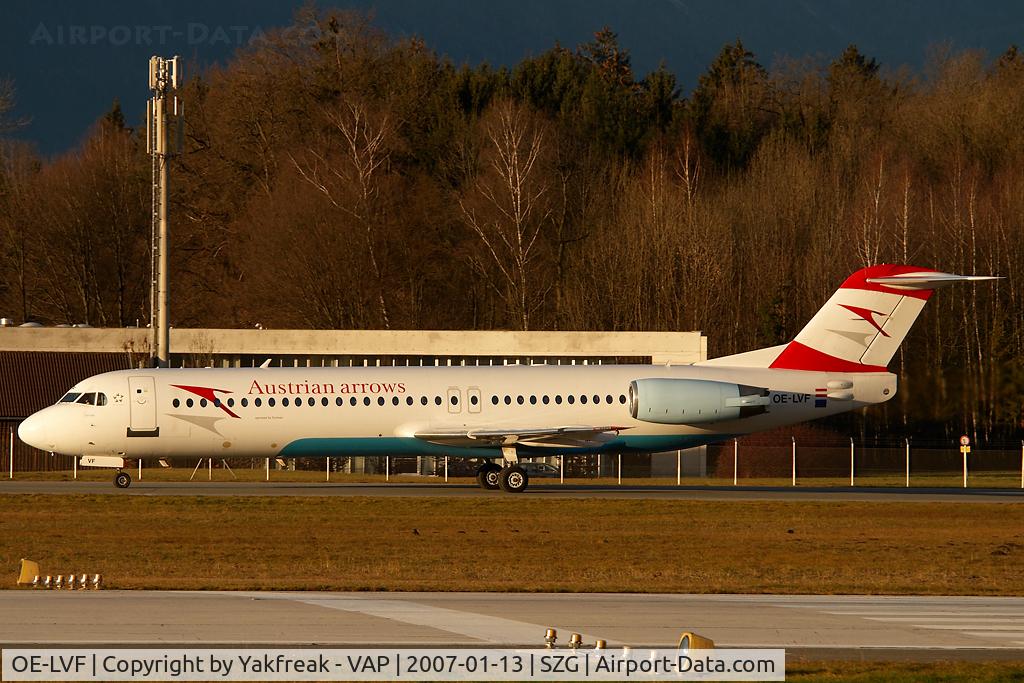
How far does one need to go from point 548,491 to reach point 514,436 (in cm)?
234

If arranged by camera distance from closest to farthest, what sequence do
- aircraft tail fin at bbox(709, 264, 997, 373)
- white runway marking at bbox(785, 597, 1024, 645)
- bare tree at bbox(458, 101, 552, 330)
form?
white runway marking at bbox(785, 597, 1024, 645), aircraft tail fin at bbox(709, 264, 997, 373), bare tree at bbox(458, 101, 552, 330)

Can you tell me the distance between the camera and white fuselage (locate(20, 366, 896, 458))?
34.3 meters

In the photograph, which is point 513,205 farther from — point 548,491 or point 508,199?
point 548,491

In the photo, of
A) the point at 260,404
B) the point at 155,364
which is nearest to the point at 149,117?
the point at 155,364

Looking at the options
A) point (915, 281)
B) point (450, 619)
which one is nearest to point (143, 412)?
point (915, 281)

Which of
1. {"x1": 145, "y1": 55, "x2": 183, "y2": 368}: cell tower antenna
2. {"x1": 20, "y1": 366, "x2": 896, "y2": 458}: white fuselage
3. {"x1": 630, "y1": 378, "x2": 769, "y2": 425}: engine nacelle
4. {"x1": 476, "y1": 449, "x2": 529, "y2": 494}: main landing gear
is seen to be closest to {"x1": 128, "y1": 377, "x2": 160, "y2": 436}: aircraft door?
{"x1": 20, "y1": 366, "x2": 896, "y2": 458}: white fuselage

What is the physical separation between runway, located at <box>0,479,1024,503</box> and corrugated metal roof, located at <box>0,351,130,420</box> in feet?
37.1

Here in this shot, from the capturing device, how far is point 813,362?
35344 millimetres

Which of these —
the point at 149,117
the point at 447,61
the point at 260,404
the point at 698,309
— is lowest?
the point at 260,404

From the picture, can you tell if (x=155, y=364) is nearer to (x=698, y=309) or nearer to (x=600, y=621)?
(x=698, y=309)

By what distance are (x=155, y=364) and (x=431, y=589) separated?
Answer: 29132 mm

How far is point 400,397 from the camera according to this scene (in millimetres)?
34750

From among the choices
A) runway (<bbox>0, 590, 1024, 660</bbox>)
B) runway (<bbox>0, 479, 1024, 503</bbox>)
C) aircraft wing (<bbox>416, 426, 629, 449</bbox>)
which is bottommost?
runway (<bbox>0, 590, 1024, 660</bbox>)

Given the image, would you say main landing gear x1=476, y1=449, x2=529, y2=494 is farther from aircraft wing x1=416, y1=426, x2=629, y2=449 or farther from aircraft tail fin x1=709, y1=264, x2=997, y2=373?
aircraft tail fin x1=709, y1=264, x2=997, y2=373
